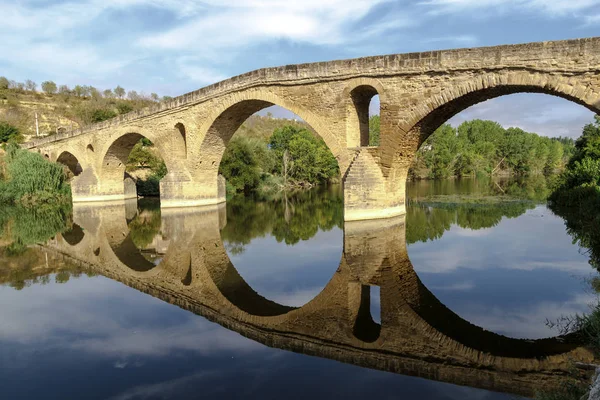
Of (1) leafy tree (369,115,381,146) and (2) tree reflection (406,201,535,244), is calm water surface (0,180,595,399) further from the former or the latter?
(1) leafy tree (369,115,381,146)

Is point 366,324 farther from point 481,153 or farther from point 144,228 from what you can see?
point 481,153

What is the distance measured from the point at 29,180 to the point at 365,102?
18.5 m

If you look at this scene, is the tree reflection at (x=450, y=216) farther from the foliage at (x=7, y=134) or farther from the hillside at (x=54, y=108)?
the hillside at (x=54, y=108)

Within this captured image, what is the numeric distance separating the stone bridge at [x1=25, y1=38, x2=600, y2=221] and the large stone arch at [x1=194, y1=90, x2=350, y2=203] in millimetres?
39

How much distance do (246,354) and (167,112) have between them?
15.7m

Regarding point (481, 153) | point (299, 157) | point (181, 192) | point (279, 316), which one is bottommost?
point (279, 316)

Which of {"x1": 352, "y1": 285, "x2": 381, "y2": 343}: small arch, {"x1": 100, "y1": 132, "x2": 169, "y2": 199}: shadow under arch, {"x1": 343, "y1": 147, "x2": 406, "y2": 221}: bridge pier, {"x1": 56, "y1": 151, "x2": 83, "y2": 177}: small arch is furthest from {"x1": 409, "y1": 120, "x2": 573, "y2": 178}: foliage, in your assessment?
{"x1": 352, "y1": 285, "x2": 381, "y2": 343}: small arch

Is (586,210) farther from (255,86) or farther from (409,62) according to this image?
(255,86)

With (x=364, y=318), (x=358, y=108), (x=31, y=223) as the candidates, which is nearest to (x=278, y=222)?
(x=358, y=108)

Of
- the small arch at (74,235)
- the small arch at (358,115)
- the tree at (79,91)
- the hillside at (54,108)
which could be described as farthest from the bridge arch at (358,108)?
the tree at (79,91)

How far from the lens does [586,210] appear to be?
11.4m

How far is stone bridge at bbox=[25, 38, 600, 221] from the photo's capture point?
9414 millimetres

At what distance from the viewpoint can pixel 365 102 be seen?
43.1 ft

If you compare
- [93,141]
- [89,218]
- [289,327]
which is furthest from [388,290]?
[93,141]
